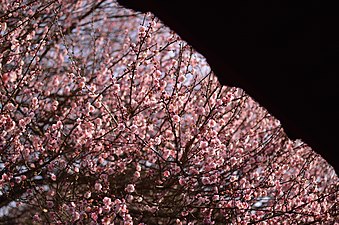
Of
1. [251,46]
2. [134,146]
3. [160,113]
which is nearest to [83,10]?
[160,113]

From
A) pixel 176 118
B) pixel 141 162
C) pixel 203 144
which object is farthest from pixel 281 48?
pixel 141 162

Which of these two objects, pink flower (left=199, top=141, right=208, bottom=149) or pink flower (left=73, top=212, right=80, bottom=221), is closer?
pink flower (left=73, top=212, right=80, bottom=221)

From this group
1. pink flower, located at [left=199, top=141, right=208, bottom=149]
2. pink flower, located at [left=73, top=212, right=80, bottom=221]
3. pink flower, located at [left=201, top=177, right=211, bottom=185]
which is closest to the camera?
pink flower, located at [left=73, top=212, right=80, bottom=221]

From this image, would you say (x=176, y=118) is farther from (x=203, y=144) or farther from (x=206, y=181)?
(x=206, y=181)

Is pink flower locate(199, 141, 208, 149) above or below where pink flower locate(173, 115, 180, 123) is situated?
below

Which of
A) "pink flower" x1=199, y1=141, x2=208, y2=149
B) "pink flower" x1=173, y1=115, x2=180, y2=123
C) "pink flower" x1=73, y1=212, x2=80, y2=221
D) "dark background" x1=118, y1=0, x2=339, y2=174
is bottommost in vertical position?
"dark background" x1=118, y1=0, x2=339, y2=174

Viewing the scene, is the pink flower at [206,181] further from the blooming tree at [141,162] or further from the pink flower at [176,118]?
the pink flower at [176,118]

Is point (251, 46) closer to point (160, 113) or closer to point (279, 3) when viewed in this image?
point (279, 3)

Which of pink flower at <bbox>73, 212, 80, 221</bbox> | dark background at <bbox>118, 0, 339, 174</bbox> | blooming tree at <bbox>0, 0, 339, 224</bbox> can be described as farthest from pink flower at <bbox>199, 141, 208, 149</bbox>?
dark background at <bbox>118, 0, 339, 174</bbox>

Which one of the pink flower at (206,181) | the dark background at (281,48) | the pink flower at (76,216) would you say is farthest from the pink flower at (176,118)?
the dark background at (281,48)

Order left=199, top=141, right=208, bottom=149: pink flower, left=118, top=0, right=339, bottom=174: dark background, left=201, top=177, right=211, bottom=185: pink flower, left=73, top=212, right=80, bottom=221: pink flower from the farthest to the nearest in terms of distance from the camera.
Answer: left=199, top=141, right=208, bottom=149: pink flower
left=201, top=177, right=211, bottom=185: pink flower
left=73, top=212, right=80, bottom=221: pink flower
left=118, top=0, right=339, bottom=174: dark background

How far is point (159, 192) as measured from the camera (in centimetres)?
511

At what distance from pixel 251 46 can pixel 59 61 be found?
22.2 ft

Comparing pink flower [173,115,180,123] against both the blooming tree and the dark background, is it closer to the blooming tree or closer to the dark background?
the blooming tree
